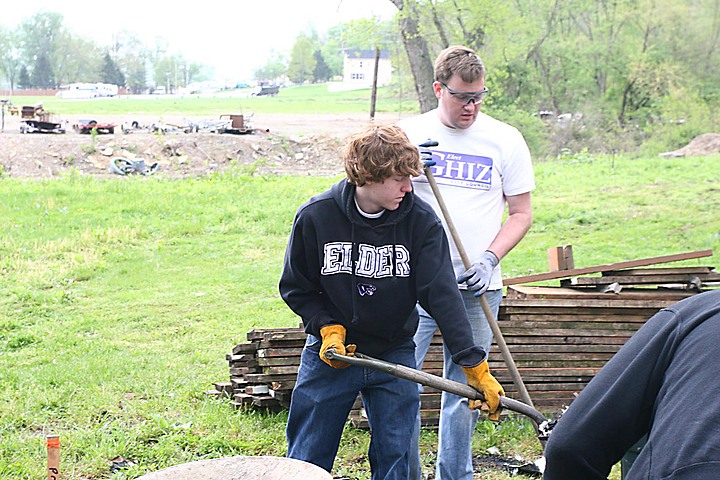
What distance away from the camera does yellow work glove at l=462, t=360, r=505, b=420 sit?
3.39 metres

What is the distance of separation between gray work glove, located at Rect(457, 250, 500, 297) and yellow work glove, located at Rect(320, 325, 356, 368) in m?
0.82

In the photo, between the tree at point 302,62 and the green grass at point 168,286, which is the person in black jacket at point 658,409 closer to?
the green grass at point 168,286

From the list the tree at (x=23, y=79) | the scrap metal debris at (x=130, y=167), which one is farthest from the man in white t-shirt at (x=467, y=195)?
the tree at (x=23, y=79)

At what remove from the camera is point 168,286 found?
32.5ft

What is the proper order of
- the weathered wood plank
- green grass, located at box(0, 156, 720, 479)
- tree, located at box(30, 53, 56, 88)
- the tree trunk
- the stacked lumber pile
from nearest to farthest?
green grass, located at box(0, 156, 720, 479) < the stacked lumber pile < the weathered wood plank < the tree trunk < tree, located at box(30, 53, 56, 88)

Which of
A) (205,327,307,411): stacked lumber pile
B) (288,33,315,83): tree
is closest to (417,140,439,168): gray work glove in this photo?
(205,327,307,411): stacked lumber pile

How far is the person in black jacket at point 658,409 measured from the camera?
5.02 feet

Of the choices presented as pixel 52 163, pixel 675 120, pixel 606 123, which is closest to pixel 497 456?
pixel 52 163

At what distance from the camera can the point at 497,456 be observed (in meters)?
5.00

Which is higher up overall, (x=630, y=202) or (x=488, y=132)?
(x=488, y=132)

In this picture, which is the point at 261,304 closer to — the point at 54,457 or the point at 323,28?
the point at 54,457

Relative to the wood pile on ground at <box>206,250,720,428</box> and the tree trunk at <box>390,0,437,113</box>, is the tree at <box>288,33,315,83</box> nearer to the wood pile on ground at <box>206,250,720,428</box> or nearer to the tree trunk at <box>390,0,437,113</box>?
the tree trunk at <box>390,0,437,113</box>

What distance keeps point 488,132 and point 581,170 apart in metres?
17.5

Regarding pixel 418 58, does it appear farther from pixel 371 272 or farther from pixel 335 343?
pixel 335 343
